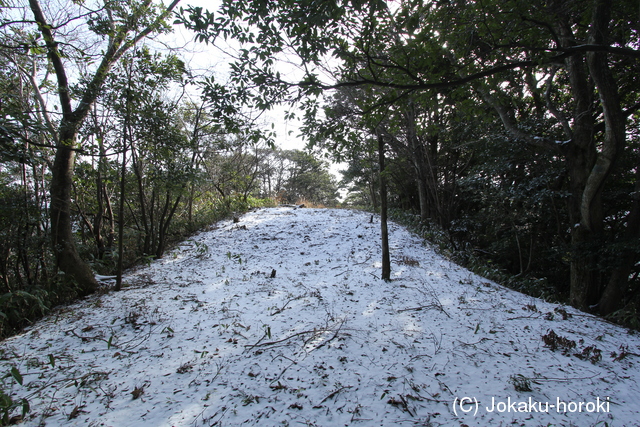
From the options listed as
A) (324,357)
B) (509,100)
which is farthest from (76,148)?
(509,100)

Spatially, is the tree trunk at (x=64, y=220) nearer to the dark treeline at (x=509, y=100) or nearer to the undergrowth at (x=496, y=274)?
the dark treeline at (x=509, y=100)

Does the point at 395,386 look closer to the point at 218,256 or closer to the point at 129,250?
the point at 218,256

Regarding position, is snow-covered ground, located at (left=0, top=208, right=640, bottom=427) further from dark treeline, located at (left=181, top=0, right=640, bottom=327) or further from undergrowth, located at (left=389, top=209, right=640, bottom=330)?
dark treeline, located at (left=181, top=0, right=640, bottom=327)

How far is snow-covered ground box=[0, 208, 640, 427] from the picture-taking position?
6.93 ft

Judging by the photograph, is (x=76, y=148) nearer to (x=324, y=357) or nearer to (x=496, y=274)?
(x=324, y=357)

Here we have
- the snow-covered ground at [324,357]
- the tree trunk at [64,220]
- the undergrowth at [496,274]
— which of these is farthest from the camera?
the tree trunk at [64,220]

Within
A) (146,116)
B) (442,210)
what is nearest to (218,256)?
(146,116)

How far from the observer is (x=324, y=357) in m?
2.78

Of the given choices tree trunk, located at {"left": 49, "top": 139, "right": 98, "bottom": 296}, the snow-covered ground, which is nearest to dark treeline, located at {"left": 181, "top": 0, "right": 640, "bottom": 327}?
the snow-covered ground

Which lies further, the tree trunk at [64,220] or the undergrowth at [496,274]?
the tree trunk at [64,220]

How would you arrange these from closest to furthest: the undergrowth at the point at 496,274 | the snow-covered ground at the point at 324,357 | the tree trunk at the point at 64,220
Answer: the snow-covered ground at the point at 324,357 → the undergrowth at the point at 496,274 → the tree trunk at the point at 64,220

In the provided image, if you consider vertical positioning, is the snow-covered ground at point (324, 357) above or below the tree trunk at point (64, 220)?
below

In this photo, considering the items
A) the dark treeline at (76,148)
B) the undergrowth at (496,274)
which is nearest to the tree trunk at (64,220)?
the dark treeline at (76,148)

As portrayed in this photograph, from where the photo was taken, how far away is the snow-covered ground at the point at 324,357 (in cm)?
211
